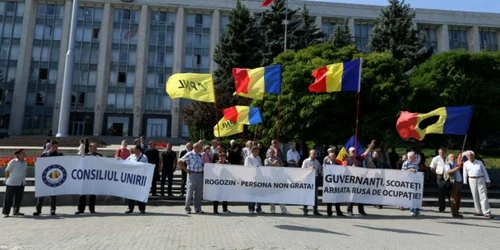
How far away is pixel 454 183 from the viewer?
1141 centimetres

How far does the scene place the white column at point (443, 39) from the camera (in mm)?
60594

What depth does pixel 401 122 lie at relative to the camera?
12070 millimetres

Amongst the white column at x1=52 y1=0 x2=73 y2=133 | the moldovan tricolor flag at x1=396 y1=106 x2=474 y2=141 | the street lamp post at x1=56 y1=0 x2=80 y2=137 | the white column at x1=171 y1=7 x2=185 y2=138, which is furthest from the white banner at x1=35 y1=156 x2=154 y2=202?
the white column at x1=52 y1=0 x2=73 y2=133

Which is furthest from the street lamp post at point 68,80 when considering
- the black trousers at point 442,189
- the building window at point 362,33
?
the building window at point 362,33

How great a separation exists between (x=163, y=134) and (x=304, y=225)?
47.4m

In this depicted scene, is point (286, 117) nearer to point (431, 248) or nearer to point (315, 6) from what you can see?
point (431, 248)

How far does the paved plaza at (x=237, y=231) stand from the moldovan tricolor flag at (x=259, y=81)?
379 cm

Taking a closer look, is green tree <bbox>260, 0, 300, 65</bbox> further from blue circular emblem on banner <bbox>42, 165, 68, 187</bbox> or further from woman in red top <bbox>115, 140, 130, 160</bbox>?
blue circular emblem on banner <bbox>42, 165, 68, 187</bbox>

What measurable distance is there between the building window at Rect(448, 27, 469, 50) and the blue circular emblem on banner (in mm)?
65412

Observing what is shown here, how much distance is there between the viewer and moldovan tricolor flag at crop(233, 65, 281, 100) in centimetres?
1201

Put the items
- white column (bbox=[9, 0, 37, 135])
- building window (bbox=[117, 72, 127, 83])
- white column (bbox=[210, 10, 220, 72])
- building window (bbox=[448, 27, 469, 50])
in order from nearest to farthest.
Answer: white column (bbox=[9, 0, 37, 135]), building window (bbox=[117, 72, 127, 83]), white column (bbox=[210, 10, 220, 72]), building window (bbox=[448, 27, 469, 50])

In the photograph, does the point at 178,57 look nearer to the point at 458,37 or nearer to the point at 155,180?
the point at 155,180

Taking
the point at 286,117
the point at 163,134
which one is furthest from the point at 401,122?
the point at 163,134

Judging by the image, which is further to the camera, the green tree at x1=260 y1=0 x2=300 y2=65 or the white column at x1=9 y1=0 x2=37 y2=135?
the white column at x1=9 y1=0 x2=37 y2=135
